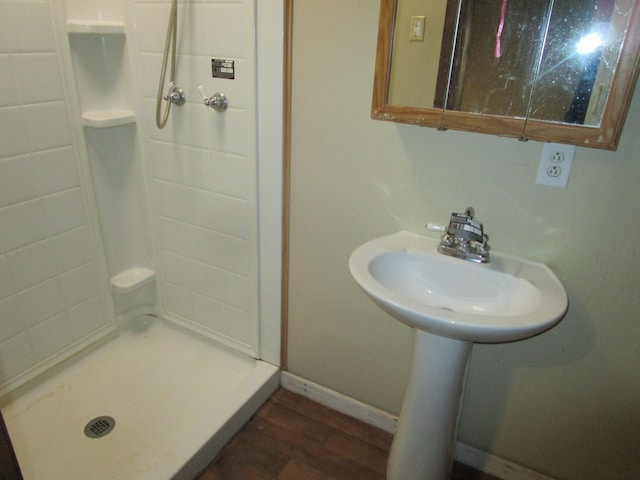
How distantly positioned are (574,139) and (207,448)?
141cm

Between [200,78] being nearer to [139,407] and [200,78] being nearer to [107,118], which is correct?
[107,118]

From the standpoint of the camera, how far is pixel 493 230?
1.20 m

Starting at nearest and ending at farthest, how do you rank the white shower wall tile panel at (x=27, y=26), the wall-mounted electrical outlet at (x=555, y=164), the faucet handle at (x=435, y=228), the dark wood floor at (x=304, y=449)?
the wall-mounted electrical outlet at (x=555, y=164) < the faucet handle at (x=435, y=228) < the white shower wall tile panel at (x=27, y=26) < the dark wood floor at (x=304, y=449)

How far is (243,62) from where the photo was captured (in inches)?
53.8

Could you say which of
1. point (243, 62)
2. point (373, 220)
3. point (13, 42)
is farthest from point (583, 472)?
point (13, 42)

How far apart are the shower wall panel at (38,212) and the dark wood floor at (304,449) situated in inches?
33.1

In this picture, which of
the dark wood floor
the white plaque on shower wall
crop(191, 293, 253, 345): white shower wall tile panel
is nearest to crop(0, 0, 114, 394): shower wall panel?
the white plaque on shower wall

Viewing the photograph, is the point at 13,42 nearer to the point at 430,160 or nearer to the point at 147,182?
the point at 147,182

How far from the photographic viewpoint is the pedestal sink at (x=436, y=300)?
1.07 m

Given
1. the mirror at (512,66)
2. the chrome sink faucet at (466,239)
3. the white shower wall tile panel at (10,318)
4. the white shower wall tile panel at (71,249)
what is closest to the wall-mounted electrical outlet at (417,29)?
the mirror at (512,66)

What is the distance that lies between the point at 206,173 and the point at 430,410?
1.12m

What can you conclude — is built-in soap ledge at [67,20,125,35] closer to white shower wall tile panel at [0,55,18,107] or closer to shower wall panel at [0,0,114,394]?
shower wall panel at [0,0,114,394]

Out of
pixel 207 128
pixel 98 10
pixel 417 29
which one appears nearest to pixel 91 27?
pixel 98 10

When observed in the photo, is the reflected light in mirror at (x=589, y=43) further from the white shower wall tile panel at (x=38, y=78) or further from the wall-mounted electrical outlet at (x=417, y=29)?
the white shower wall tile panel at (x=38, y=78)
